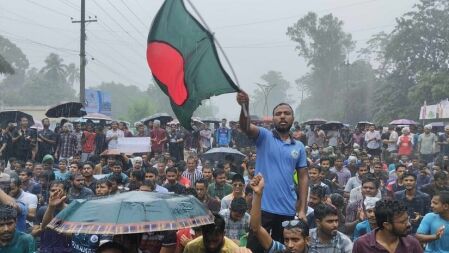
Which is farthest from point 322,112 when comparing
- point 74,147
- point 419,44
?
point 74,147

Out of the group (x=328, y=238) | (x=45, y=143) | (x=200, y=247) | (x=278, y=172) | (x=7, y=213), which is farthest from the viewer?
(x=45, y=143)

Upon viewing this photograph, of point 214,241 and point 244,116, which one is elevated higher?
point 244,116

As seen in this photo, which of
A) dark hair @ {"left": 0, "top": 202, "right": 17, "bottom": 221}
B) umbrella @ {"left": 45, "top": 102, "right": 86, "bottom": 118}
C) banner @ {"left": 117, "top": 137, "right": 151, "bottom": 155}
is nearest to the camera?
dark hair @ {"left": 0, "top": 202, "right": 17, "bottom": 221}

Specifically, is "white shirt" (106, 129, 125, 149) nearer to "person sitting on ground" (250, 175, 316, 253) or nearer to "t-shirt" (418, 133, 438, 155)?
"t-shirt" (418, 133, 438, 155)

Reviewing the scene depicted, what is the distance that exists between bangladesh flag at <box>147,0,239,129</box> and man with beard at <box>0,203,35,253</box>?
1.73 meters

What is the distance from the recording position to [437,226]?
5.48 m

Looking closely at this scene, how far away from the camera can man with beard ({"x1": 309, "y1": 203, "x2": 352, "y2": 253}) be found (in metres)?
4.73

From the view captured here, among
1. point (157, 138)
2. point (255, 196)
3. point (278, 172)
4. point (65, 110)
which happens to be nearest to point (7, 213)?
point (255, 196)

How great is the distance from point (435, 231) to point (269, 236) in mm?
2349

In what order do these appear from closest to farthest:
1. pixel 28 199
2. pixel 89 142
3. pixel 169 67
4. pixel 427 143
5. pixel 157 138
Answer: pixel 169 67 → pixel 28 199 → pixel 89 142 → pixel 427 143 → pixel 157 138

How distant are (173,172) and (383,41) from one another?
55756 millimetres

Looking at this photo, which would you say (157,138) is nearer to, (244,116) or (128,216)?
(244,116)

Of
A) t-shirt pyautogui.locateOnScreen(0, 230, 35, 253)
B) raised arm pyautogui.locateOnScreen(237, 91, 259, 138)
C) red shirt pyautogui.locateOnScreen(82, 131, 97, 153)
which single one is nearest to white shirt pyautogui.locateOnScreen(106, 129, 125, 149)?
red shirt pyautogui.locateOnScreen(82, 131, 97, 153)

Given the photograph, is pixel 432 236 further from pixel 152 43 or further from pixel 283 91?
pixel 283 91
